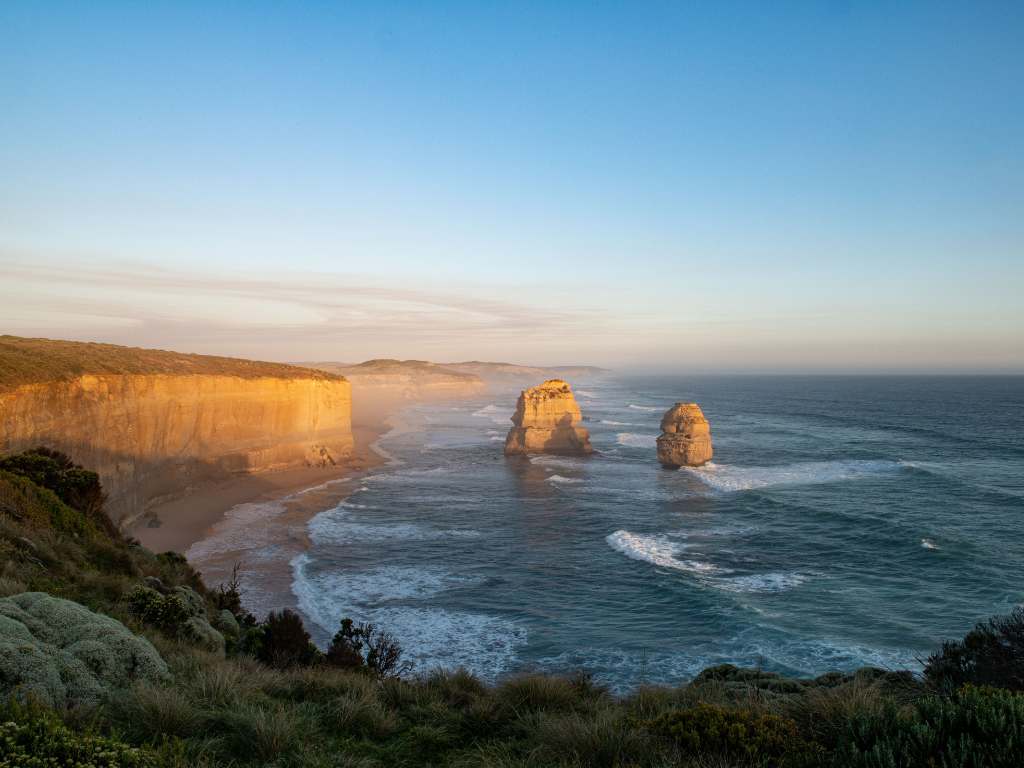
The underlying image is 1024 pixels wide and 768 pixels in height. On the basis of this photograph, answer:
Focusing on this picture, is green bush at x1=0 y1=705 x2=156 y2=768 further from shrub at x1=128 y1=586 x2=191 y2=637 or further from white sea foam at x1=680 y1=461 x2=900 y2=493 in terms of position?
white sea foam at x1=680 y1=461 x2=900 y2=493

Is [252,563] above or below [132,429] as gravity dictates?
below

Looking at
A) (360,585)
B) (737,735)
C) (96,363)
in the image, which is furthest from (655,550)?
(96,363)

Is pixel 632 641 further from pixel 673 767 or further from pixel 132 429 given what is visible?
pixel 132 429

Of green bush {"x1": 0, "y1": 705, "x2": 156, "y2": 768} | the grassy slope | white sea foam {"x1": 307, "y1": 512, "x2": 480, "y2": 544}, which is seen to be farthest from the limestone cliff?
green bush {"x1": 0, "y1": 705, "x2": 156, "y2": 768}

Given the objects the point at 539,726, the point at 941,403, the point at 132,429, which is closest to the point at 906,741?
the point at 539,726

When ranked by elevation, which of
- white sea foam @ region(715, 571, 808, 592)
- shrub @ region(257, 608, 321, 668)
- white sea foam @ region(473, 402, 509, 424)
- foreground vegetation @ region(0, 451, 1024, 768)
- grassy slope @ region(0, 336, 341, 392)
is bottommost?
white sea foam @ region(715, 571, 808, 592)

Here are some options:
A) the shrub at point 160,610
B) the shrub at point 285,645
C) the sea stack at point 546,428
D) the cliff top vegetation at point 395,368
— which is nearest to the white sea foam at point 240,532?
the shrub at point 285,645
